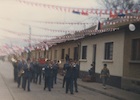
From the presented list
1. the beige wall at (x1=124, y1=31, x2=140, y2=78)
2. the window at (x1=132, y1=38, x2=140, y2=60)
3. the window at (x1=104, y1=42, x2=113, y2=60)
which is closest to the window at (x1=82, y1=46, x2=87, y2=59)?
the window at (x1=104, y1=42, x2=113, y2=60)

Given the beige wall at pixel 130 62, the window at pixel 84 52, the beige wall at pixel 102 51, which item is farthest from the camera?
the window at pixel 84 52

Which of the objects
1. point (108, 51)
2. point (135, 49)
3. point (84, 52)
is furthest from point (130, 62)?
point (84, 52)

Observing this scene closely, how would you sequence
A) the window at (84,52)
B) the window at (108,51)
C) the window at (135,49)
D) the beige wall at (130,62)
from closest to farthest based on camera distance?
the beige wall at (130,62), the window at (135,49), the window at (108,51), the window at (84,52)

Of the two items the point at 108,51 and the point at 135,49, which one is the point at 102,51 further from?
the point at 135,49

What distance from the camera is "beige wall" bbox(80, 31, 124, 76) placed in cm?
2047

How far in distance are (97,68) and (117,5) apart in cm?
1235

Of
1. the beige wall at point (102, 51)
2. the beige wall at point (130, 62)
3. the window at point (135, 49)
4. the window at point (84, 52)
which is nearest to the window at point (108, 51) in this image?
the beige wall at point (102, 51)

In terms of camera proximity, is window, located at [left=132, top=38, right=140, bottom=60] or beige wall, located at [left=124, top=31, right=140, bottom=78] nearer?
beige wall, located at [left=124, top=31, right=140, bottom=78]

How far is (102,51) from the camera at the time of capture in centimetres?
2419

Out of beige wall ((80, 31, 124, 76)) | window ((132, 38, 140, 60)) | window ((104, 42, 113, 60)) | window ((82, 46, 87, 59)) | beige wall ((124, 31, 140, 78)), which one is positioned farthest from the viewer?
window ((82, 46, 87, 59))

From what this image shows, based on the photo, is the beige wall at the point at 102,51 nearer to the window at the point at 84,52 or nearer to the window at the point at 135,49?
the window at the point at 84,52

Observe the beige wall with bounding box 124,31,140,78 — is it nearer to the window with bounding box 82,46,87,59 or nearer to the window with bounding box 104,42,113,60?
the window with bounding box 104,42,113,60

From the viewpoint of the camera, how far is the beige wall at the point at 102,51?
20.5 meters

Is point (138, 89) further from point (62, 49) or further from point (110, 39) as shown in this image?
point (62, 49)
